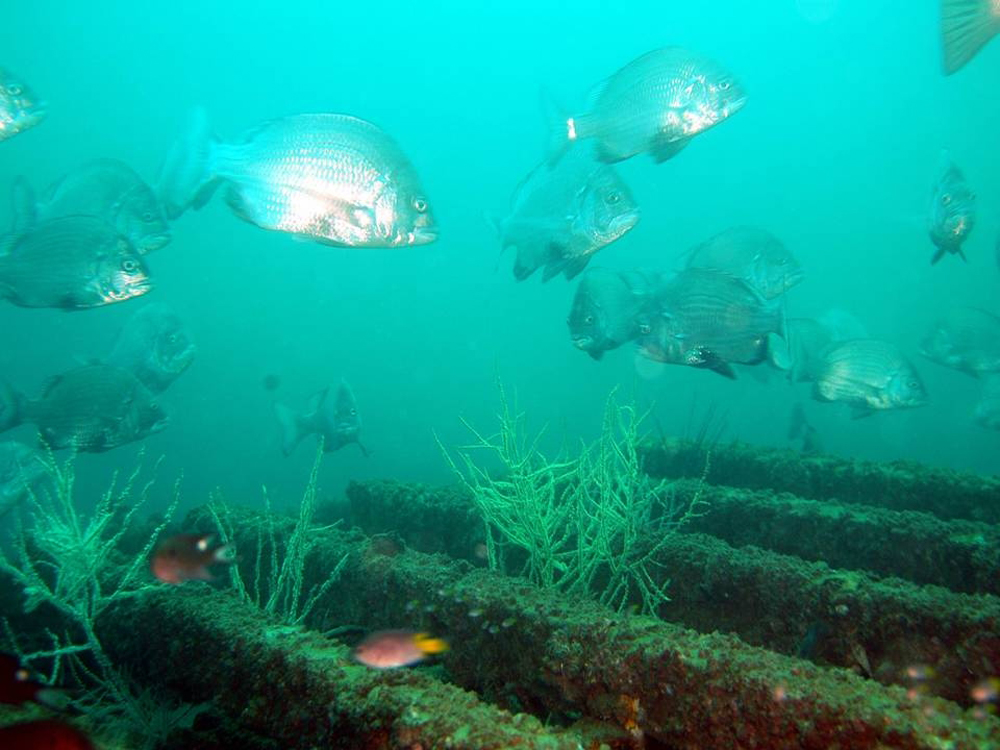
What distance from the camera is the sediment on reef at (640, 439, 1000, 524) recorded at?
558 cm

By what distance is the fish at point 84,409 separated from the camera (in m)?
5.66

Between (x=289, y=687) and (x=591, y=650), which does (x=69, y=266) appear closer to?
(x=289, y=687)

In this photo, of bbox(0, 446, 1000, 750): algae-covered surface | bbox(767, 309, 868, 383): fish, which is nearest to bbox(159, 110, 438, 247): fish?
bbox(0, 446, 1000, 750): algae-covered surface

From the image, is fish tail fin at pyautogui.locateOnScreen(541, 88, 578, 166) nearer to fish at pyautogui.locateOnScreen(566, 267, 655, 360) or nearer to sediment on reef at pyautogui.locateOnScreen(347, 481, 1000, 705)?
fish at pyautogui.locateOnScreen(566, 267, 655, 360)

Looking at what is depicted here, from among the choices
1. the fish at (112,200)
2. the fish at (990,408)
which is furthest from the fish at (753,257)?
the fish at (990,408)

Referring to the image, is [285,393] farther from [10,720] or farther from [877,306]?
[877,306]

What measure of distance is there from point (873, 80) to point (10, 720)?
8596 cm

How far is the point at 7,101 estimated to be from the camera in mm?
4957

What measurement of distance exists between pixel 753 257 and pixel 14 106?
740 centimetres

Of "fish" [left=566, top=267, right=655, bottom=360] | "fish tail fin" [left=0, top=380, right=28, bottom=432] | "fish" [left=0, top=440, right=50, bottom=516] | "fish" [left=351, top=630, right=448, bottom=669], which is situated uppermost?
"fish" [left=566, top=267, right=655, bottom=360]

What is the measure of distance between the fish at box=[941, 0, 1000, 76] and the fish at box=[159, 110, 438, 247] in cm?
299

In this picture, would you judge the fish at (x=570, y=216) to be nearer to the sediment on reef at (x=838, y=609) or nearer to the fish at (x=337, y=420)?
the sediment on reef at (x=838, y=609)

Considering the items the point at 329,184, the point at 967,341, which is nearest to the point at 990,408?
the point at 967,341

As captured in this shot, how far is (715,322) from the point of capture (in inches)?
167
